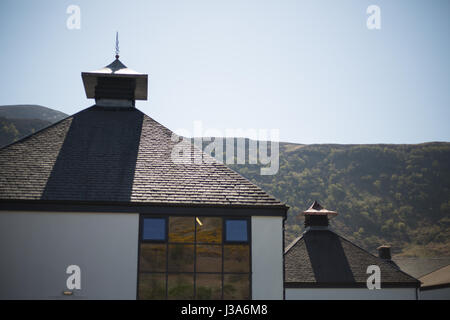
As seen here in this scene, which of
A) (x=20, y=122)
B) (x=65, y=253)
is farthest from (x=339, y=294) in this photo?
(x=20, y=122)

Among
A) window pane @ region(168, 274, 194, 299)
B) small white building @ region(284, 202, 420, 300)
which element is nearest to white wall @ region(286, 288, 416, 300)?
small white building @ region(284, 202, 420, 300)

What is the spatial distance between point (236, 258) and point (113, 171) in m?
5.06

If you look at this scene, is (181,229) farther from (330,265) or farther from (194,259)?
(330,265)

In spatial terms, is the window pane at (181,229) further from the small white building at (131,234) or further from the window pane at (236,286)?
the window pane at (236,286)

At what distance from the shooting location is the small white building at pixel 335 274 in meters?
26.5

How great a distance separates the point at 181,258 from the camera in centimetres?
Result: 1466

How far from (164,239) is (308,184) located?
60829mm

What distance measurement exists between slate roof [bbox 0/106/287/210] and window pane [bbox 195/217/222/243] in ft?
1.74

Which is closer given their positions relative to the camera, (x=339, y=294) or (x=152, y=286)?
(x=152, y=286)

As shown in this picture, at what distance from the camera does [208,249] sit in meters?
14.8

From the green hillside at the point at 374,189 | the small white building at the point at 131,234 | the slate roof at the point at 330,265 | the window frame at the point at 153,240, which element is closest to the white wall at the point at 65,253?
the small white building at the point at 131,234

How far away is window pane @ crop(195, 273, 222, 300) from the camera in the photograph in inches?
569

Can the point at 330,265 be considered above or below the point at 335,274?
above
